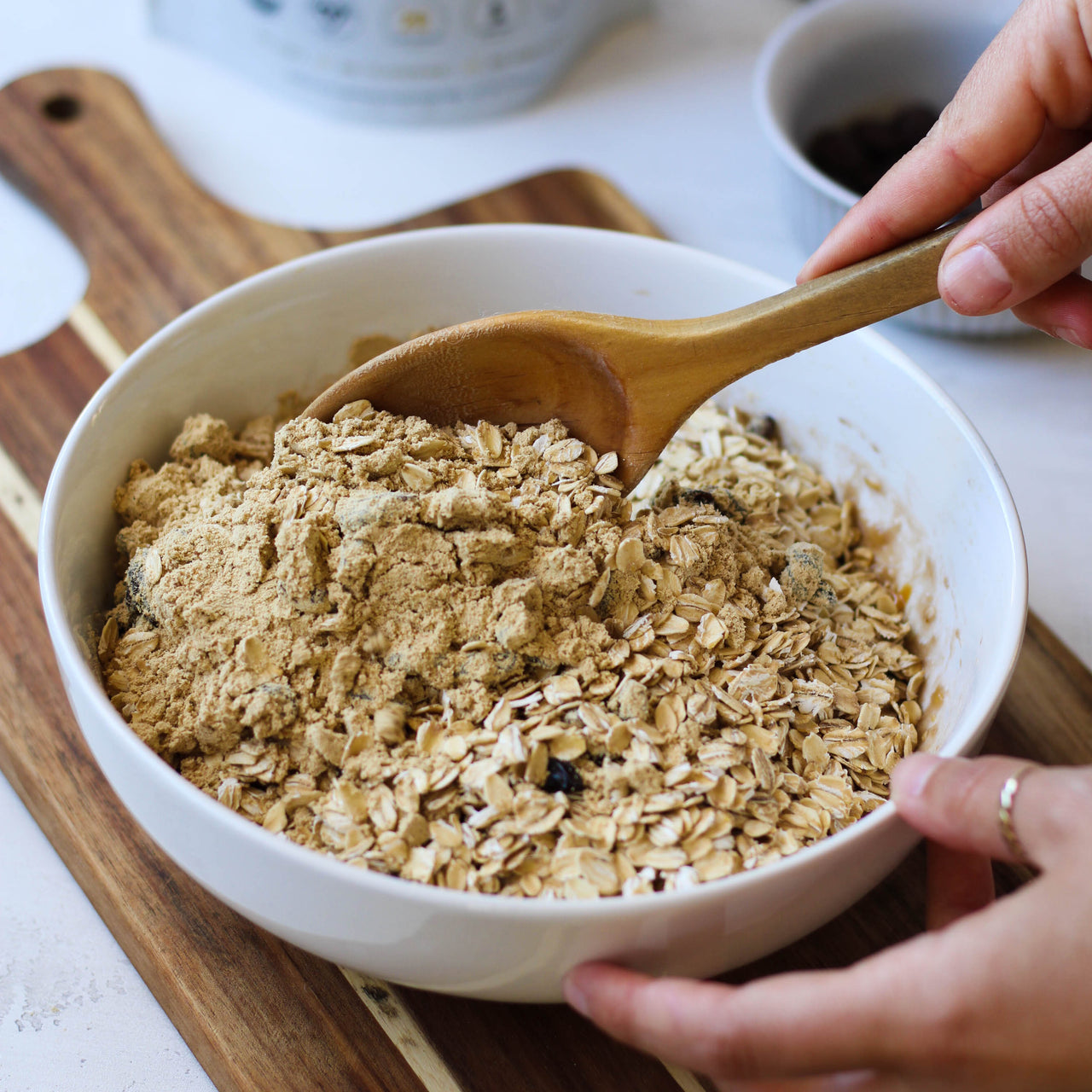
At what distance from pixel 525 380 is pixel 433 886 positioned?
0.48 m

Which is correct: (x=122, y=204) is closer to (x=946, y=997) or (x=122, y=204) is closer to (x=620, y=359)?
(x=620, y=359)

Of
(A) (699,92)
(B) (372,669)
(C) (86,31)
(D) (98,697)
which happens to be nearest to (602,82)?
(A) (699,92)

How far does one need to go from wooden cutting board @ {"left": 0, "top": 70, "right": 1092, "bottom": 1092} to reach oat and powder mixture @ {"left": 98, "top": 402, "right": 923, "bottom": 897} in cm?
15

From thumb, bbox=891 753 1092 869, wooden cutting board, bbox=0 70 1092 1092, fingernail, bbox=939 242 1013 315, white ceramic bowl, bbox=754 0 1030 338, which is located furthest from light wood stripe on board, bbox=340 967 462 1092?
white ceramic bowl, bbox=754 0 1030 338

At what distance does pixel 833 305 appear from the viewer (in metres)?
0.88

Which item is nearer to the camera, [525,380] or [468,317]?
[525,380]

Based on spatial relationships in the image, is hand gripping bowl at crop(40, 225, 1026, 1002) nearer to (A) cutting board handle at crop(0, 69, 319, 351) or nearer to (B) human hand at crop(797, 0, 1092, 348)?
(B) human hand at crop(797, 0, 1092, 348)

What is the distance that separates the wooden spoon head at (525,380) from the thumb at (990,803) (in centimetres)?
40

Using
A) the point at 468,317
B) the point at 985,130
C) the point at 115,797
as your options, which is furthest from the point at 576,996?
the point at 985,130

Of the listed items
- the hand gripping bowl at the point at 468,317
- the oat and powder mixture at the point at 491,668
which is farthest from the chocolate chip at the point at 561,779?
the hand gripping bowl at the point at 468,317

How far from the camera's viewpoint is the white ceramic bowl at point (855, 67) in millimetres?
1395

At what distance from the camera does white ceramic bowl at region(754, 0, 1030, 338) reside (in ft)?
4.58

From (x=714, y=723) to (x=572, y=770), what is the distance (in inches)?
5.0

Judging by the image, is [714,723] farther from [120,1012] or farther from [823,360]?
[120,1012]
